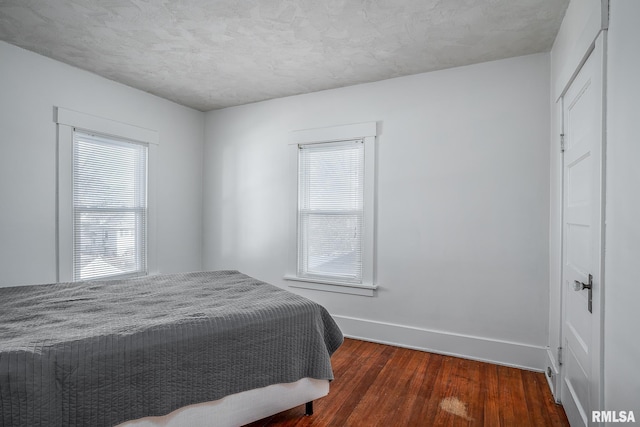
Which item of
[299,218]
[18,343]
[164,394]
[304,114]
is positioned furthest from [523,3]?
[18,343]

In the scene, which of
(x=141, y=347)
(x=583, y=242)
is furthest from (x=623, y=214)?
(x=141, y=347)

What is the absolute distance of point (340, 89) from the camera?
3.81 m

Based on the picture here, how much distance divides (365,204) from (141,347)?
2521 mm

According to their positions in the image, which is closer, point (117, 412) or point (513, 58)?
point (117, 412)

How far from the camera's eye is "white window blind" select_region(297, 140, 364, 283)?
12.3ft

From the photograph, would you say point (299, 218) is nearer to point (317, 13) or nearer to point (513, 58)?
point (317, 13)

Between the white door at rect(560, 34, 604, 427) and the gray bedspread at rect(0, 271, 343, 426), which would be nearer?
the gray bedspread at rect(0, 271, 343, 426)

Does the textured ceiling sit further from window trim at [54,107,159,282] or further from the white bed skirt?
the white bed skirt

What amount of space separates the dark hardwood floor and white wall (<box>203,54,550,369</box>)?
31cm

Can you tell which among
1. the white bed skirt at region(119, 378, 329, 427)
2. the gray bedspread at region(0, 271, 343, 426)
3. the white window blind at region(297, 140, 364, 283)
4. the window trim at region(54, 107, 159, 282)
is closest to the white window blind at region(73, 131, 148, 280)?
the window trim at region(54, 107, 159, 282)

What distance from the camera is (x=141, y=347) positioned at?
1594mm

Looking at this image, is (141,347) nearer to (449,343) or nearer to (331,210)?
(331,210)

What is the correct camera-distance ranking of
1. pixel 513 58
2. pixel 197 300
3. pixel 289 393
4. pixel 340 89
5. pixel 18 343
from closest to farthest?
pixel 18 343, pixel 289 393, pixel 197 300, pixel 513 58, pixel 340 89

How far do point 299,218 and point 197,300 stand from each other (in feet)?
6.44
